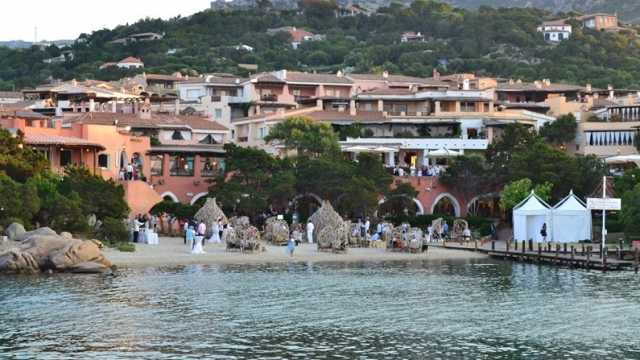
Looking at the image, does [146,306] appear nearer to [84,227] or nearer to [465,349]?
[465,349]

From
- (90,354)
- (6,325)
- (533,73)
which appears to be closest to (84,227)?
(6,325)

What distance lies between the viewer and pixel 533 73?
6009 inches

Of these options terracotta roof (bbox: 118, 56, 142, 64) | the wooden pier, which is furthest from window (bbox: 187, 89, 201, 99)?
the wooden pier

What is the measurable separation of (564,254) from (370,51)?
335ft

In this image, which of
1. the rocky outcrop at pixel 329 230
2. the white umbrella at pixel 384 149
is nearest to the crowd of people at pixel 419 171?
the white umbrella at pixel 384 149

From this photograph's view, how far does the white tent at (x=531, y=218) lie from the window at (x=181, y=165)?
2102 centimetres

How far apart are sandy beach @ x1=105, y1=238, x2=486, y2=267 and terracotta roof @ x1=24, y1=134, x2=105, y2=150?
8.43m

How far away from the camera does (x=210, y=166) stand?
90062mm

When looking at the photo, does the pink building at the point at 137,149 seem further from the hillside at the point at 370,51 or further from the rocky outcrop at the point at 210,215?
→ the hillside at the point at 370,51

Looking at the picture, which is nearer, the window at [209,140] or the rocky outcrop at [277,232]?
the rocky outcrop at [277,232]

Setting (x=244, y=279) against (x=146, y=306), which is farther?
(x=244, y=279)

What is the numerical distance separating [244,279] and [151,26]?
142086 mm

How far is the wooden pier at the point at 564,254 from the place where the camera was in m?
66.2

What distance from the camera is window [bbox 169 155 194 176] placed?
292ft
